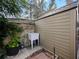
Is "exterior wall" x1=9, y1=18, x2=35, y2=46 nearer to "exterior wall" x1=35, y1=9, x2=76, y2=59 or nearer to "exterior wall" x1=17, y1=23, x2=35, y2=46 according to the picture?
"exterior wall" x1=17, y1=23, x2=35, y2=46

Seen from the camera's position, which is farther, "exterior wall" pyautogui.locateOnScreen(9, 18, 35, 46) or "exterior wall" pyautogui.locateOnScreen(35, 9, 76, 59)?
"exterior wall" pyautogui.locateOnScreen(9, 18, 35, 46)

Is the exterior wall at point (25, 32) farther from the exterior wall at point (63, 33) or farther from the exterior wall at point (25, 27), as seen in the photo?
the exterior wall at point (63, 33)

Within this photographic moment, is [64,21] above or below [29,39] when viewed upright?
above

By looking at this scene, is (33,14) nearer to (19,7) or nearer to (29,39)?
(29,39)

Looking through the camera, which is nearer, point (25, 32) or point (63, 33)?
point (63, 33)

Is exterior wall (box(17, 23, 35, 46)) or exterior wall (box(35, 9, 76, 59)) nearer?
exterior wall (box(35, 9, 76, 59))

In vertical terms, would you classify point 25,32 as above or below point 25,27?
below

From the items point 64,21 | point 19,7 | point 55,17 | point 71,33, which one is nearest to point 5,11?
point 19,7

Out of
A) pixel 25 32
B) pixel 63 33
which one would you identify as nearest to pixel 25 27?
pixel 25 32

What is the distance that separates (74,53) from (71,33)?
476 mm

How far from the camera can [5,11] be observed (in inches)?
152

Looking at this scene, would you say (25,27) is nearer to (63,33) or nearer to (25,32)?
(25,32)

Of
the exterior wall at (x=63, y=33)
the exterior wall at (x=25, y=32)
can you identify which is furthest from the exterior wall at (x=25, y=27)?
the exterior wall at (x=63, y=33)

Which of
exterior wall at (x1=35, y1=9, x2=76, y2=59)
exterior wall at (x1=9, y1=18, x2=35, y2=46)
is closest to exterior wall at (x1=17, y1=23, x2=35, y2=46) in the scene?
exterior wall at (x1=9, y1=18, x2=35, y2=46)
